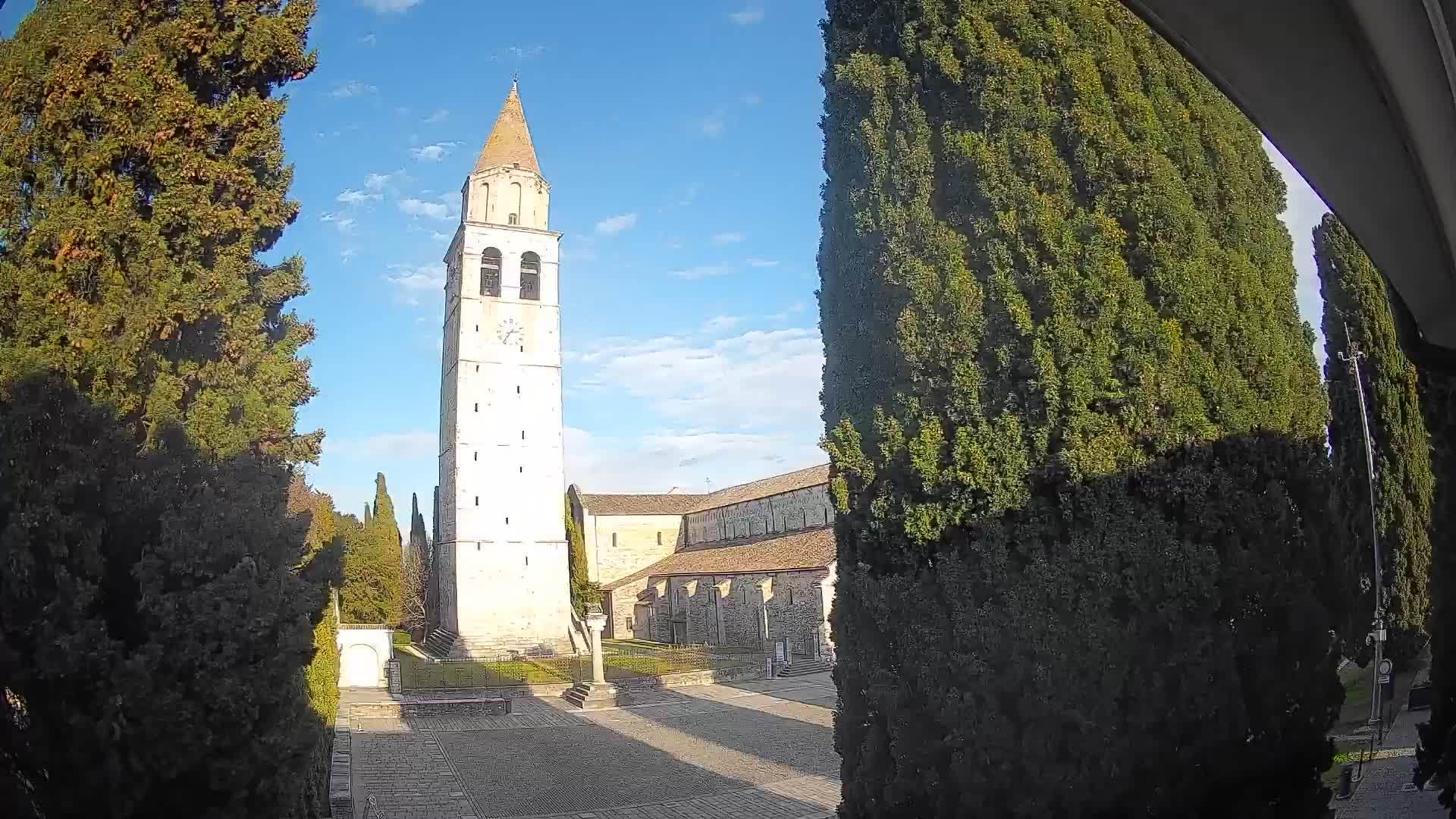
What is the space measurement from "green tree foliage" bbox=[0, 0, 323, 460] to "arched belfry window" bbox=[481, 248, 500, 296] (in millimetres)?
34131

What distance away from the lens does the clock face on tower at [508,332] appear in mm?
38594

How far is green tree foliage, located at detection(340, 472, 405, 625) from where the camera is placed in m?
38.6

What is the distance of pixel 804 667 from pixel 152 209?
3010cm

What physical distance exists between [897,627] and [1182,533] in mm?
2081

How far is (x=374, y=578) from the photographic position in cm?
3938

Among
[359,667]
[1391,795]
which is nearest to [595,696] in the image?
[359,667]

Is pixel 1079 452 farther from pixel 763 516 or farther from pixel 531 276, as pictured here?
pixel 763 516

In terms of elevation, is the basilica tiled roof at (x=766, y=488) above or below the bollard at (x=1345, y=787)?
above

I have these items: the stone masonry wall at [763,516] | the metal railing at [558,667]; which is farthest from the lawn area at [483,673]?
the stone masonry wall at [763,516]

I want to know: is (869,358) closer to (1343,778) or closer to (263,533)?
(263,533)

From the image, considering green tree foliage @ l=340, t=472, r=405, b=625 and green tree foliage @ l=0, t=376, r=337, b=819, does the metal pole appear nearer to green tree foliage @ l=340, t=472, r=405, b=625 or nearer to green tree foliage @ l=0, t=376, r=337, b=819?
green tree foliage @ l=0, t=376, r=337, b=819

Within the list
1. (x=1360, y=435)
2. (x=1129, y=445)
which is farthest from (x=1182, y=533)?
(x=1360, y=435)

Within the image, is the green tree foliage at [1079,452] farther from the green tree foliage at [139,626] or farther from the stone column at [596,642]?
the stone column at [596,642]

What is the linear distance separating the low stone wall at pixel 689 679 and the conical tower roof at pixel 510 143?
82.8 ft
